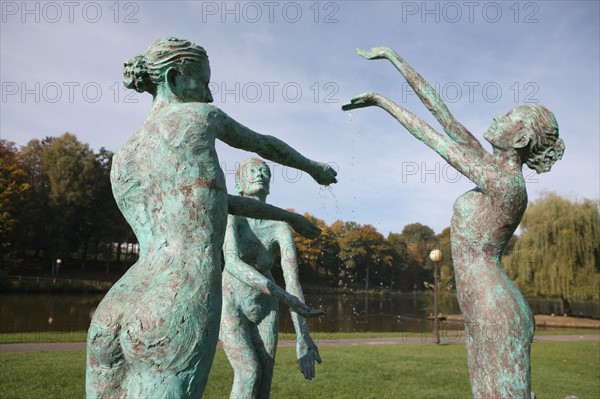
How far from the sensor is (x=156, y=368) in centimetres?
180

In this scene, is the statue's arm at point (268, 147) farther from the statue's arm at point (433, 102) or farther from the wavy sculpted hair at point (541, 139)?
the wavy sculpted hair at point (541, 139)

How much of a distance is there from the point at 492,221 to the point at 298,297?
149 centimetres

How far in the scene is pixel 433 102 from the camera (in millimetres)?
3346

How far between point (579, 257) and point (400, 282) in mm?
32533

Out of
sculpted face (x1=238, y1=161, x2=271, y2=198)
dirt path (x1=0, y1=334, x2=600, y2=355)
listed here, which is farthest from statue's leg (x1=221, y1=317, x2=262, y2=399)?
dirt path (x1=0, y1=334, x2=600, y2=355)

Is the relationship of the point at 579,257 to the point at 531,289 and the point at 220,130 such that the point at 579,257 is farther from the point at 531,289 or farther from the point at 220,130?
the point at 220,130

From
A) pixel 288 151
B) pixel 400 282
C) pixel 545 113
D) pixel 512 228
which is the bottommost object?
pixel 400 282

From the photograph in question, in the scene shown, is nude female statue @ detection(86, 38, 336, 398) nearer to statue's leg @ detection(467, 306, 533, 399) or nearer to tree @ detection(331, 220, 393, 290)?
statue's leg @ detection(467, 306, 533, 399)

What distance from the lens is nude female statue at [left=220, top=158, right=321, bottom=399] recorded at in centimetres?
365

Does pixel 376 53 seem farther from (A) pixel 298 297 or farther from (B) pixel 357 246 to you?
(B) pixel 357 246

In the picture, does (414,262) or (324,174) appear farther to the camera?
(414,262)

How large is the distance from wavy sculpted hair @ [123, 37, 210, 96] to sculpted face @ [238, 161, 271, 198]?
2025 millimetres

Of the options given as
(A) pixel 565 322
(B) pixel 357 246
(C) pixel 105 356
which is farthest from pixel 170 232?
(A) pixel 565 322

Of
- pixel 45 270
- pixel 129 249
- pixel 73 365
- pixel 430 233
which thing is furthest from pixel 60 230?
pixel 430 233
